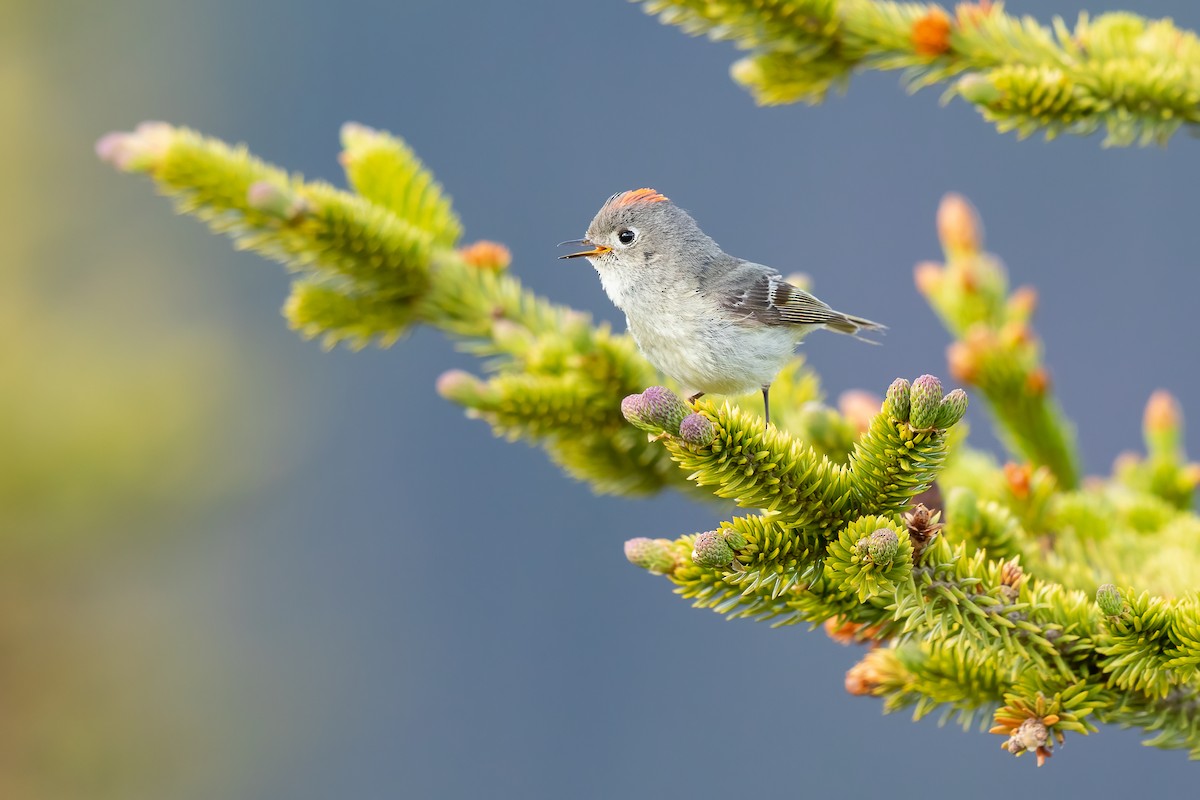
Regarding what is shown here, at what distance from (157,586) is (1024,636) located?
8951mm

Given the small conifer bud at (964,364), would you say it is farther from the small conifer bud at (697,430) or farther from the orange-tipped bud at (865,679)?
the small conifer bud at (697,430)

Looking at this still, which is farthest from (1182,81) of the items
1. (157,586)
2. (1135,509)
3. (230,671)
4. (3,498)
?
(230,671)

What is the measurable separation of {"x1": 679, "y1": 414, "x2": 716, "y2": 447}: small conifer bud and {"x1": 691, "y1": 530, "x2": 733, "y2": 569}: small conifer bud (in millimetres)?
119

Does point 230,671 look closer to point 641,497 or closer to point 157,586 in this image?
point 157,586

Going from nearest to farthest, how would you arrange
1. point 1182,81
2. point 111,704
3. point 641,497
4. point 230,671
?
point 1182,81 < point 641,497 < point 111,704 < point 230,671

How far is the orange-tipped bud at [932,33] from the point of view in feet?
7.63

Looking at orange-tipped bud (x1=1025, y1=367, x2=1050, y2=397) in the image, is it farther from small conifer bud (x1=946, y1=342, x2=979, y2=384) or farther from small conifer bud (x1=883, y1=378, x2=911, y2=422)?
small conifer bud (x1=883, y1=378, x2=911, y2=422)

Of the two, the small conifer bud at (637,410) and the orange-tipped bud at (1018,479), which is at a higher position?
the orange-tipped bud at (1018,479)

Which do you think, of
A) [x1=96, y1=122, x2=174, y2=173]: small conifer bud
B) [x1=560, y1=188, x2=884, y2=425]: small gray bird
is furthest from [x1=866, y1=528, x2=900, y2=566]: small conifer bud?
[x1=96, y1=122, x2=174, y2=173]: small conifer bud

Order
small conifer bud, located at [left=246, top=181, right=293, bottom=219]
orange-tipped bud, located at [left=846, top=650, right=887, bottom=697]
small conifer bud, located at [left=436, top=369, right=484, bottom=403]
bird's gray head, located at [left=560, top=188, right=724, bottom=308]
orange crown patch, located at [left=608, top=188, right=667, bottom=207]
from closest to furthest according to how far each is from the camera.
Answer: orange-tipped bud, located at [left=846, top=650, right=887, bottom=697] < small conifer bud, located at [left=436, top=369, right=484, bottom=403] < small conifer bud, located at [left=246, top=181, right=293, bottom=219] < orange crown patch, located at [left=608, top=188, right=667, bottom=207] < bird's gray head, located at [left=560, top=188, right=724, bottom=308]

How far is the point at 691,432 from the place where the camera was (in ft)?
4.95

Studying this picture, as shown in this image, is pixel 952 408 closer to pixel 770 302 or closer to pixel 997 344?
pixel 770 302

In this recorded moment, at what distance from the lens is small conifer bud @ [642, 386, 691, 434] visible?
1.53 meters

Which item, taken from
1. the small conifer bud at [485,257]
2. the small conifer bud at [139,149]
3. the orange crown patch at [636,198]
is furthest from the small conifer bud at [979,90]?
the small conifer bud at [139,149]
